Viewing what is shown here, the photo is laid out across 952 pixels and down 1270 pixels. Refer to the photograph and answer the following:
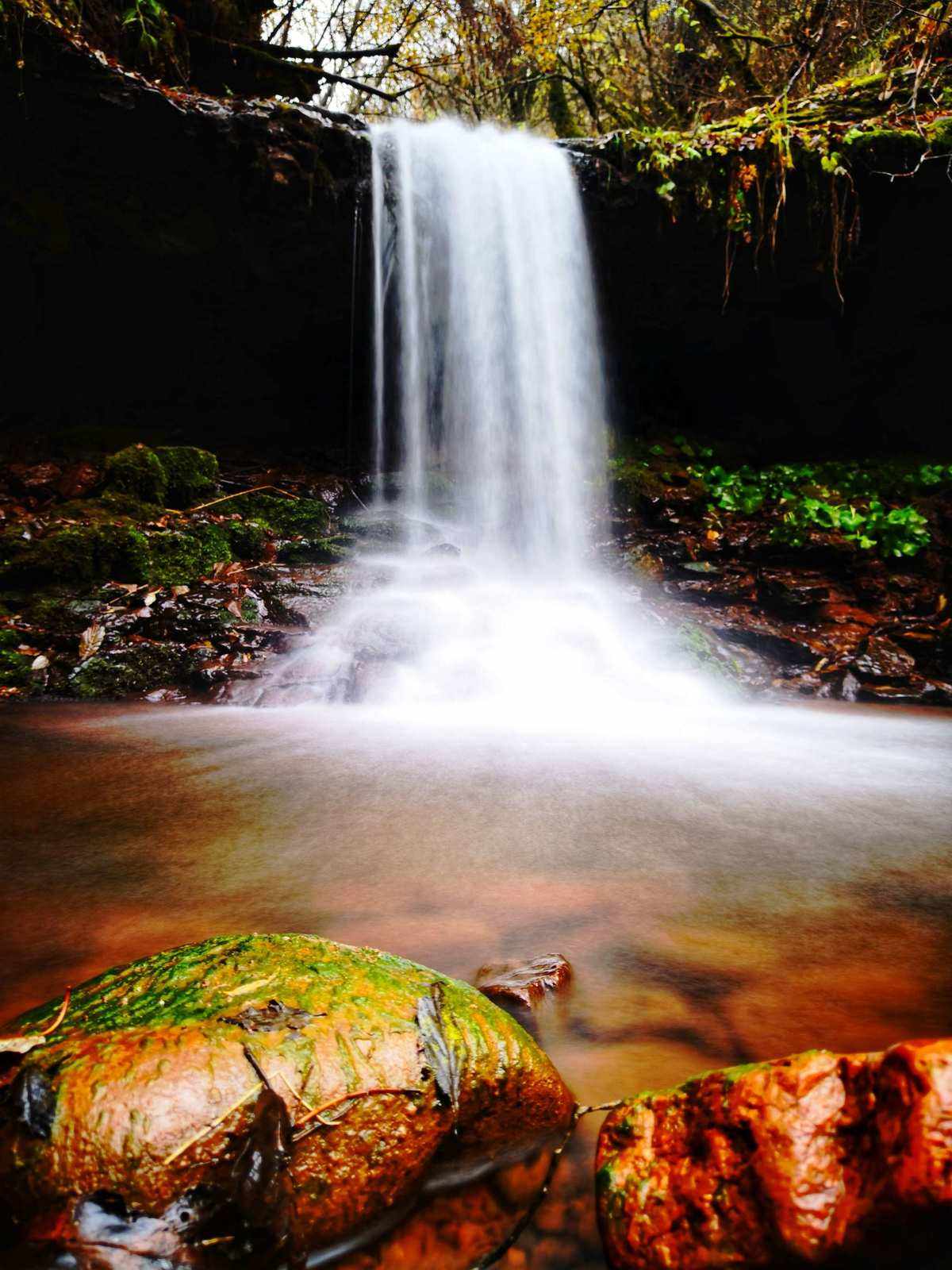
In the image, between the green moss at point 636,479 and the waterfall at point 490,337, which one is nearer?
the waterfall at point 490,337

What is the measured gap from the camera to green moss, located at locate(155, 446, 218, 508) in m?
7.60

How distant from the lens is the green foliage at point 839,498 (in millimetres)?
7738

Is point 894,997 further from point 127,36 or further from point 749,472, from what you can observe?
point 127,36

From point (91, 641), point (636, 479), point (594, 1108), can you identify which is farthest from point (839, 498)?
point (594, 1108)

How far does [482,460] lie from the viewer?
10.0 m

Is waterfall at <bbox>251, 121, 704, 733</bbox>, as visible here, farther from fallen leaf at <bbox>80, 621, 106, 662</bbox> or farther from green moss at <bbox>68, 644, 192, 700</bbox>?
fallen leaf at <bbox>80, 621, 106, 662</bbox>

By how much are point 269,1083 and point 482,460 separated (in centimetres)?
961

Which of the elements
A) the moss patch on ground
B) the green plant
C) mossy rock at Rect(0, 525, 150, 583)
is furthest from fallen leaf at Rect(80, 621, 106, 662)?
the green plant

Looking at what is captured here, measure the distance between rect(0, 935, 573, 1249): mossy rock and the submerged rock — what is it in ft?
0.77

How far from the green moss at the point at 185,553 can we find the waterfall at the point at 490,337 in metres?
3.43

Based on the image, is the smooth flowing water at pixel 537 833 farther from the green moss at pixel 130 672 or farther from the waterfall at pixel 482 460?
the green moss at pixel 130 672

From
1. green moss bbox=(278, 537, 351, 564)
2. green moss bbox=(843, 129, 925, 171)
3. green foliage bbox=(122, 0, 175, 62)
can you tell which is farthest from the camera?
green moss bbox=(278, 537, 351, 564)

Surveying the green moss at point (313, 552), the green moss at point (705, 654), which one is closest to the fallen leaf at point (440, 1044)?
the green moss at point (705, 654)

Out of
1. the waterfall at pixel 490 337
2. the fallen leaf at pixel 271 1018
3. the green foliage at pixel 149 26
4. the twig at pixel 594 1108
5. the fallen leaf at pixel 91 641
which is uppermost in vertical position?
the green foliage at pixel 149 26
